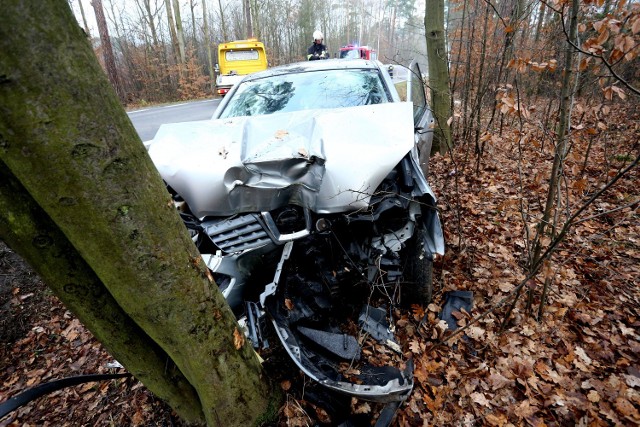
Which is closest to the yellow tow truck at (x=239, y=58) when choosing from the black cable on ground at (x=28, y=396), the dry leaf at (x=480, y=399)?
the black cable on ground at (x=28, y=396)

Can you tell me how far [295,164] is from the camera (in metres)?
2.19

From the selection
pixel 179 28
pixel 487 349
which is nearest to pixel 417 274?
pixel 487 349

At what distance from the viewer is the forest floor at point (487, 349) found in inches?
80.6

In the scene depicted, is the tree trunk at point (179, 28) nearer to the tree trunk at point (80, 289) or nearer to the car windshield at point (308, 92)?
the car windshield at point (308, 92)

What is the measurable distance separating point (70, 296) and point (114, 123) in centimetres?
73

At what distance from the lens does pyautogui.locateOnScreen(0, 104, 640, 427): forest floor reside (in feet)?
6.72

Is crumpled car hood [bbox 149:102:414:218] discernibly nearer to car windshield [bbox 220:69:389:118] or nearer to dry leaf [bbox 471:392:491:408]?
car windshield [bbox 220:69:389:118]

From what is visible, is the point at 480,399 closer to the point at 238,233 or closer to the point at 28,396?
the point at 238,233

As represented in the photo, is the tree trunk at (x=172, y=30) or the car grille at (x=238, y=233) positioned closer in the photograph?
the car grille at (x=238, y=233)

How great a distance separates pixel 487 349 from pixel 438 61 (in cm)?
447

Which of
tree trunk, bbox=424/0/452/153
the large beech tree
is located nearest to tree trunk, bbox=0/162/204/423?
the large beech tree

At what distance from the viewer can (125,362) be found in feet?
5.01

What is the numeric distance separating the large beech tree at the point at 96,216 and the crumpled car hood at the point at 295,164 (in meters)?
0.87

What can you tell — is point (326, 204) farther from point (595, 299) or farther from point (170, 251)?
point (595, 299)
